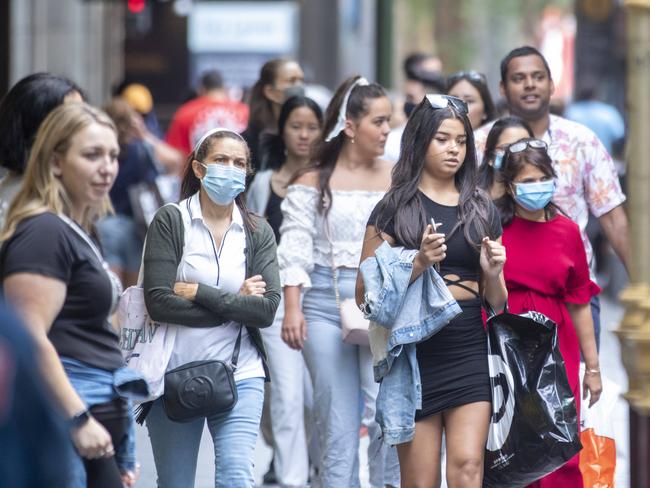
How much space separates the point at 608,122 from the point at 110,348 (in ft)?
42.3

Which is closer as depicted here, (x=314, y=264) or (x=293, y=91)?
(x=314, y=264)

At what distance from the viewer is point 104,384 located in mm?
4742

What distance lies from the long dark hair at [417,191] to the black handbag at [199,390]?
89cm

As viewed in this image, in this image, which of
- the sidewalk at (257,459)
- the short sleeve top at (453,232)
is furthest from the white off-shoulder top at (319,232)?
the sidewalk at (257,459)

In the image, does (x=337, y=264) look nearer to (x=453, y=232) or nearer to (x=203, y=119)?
(x=453, y=232)

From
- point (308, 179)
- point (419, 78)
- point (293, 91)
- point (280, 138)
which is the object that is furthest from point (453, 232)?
point (419, 78)

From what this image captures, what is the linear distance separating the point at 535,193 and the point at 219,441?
5.68ft

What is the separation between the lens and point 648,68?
437 cm

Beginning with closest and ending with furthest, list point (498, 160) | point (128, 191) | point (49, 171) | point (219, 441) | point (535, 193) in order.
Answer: point (49, 171)
point (219, 441)
point (535, 193)
point (498, 160)
point (128, 191)

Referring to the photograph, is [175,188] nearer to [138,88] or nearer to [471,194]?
[138,88]

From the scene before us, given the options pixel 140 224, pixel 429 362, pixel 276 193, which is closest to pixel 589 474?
pixel 429 362

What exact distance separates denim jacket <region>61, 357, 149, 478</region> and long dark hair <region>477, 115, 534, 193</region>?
97.3 inches

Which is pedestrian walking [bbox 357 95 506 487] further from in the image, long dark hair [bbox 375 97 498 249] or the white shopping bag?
the white shopping bag

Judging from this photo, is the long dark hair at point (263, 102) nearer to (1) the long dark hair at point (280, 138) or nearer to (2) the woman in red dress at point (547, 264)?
(1) the long dark hair at point (280, 138)
